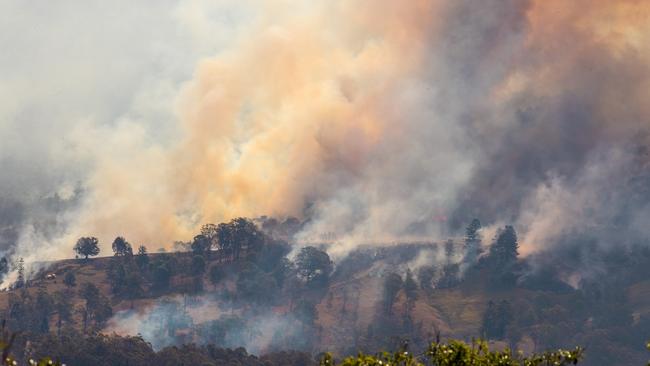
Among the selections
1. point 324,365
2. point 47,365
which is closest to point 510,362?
point 324,365

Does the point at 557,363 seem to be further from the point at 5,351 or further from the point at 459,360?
the point at 5,351

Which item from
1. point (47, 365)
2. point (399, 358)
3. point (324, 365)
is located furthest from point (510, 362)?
point (47, 365)

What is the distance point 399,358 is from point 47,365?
42063mm

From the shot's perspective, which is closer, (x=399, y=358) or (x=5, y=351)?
(x=5, y=351)

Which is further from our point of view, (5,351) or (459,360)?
(459,360)

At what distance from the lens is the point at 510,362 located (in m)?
119

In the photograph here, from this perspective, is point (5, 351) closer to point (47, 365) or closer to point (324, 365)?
point (47, 365)

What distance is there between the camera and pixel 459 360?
11594 cm

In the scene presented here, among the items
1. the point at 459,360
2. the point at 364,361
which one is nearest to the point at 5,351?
the point at 364,361

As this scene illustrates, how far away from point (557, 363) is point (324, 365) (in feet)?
92.9

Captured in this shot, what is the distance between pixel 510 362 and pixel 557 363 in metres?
5.62

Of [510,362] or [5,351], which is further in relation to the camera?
[510,362]

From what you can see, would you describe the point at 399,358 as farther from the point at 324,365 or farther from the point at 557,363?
the point at 557,363

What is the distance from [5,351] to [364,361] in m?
43.5
